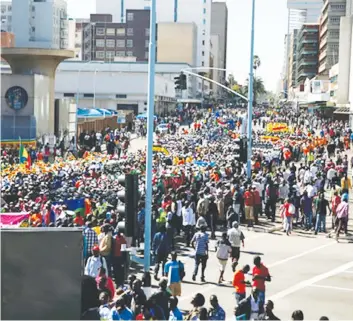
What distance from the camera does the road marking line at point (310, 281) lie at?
1714 cm

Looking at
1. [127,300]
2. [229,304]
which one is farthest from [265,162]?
[127,300]

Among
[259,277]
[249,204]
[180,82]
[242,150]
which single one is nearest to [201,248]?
[259,277]

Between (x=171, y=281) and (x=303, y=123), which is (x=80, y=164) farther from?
(x=303, y=123)

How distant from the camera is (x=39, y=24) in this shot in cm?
5966

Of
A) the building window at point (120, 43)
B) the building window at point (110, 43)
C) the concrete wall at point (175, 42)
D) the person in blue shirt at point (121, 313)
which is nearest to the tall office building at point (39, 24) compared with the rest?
the person in blue shirt at point (121, 313)

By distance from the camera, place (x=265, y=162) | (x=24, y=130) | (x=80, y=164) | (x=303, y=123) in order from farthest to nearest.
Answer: (x=303, y=123)
(x=24, y=130)
(x=265, y=162)
(x=80, y=164)

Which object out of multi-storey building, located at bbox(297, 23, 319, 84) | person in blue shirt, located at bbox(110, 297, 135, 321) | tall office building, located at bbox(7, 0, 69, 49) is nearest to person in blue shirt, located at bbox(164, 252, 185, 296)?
person in blue shirt, located at bbox(110, 297, 135, 321)

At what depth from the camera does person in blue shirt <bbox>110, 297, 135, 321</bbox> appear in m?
11.7

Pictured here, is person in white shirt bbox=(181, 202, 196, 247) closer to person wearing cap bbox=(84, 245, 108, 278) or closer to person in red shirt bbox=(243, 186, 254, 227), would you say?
person in red shirt bbox=(243, 186, 254, 227)

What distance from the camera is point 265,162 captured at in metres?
39.6

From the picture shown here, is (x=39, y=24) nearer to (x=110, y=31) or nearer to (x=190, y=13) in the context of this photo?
(x=110, y=31)

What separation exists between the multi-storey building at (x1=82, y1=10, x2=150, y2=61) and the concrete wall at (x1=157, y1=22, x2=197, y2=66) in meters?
3.59

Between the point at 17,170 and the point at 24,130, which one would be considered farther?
the point at 24,130

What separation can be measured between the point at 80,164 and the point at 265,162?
1059cm
